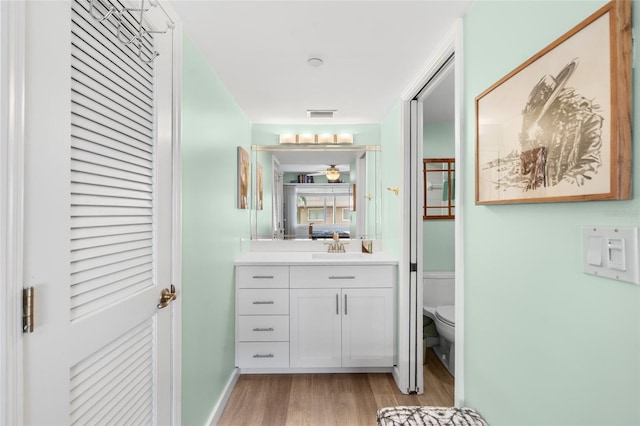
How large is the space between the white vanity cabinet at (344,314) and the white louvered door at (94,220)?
1.31 meters

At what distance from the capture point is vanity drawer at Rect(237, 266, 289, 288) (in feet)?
8.34

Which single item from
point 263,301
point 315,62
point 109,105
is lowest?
point 263,301

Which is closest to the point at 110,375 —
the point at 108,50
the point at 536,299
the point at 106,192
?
the point at 106,192

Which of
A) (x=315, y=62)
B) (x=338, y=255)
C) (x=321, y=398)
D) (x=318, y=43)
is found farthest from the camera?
(x=338, y=255)

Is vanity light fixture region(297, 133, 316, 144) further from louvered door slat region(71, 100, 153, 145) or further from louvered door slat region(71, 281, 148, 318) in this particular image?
louvered door slat region(71, 281, 148, 318)

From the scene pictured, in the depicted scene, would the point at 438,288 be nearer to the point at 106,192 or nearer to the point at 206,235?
the point at 206,235

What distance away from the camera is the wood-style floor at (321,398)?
80.4 inches

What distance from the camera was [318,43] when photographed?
1642mm

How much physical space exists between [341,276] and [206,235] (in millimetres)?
1170

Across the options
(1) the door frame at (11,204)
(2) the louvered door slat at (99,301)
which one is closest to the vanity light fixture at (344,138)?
(2) the louvered door slat at (99,301)

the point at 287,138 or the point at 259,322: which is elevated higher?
the point at 287,138

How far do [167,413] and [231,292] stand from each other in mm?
1107

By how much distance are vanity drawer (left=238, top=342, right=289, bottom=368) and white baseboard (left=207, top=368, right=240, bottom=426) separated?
0.09 metres

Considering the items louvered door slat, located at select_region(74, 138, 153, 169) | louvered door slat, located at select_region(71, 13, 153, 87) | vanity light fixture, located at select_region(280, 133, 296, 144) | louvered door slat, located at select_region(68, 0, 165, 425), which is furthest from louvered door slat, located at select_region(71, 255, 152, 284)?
vanity light fixture, located at select_region(280, 133, 296, 144)
